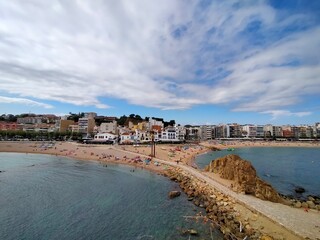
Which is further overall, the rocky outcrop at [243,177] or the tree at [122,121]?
the tree at [122,121]

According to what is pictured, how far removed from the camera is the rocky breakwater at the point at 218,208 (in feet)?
46.2

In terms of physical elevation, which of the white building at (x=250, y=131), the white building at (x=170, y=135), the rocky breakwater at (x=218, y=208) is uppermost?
the white building at (x=250, y=131)

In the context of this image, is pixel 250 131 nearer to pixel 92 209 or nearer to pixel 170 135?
pixel 170 135

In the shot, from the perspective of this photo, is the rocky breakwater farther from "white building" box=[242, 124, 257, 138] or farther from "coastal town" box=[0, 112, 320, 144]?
"white building" box=[242, 124, 257, 138]

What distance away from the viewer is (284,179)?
109ft

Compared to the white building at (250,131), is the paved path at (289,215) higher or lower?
lower

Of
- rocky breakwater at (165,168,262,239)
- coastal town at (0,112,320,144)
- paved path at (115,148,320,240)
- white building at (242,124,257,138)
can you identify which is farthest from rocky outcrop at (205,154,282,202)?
white building at (242,124,257,138)

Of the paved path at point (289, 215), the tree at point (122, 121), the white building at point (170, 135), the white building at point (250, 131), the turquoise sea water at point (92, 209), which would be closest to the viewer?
the paved path at point (289, 215)

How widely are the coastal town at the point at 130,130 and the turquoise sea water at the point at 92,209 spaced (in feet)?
106

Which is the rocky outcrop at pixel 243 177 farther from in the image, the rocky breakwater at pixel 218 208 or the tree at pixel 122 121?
the tree at pixel 122 121

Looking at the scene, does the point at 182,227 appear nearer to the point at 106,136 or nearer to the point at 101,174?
the point at 101,174

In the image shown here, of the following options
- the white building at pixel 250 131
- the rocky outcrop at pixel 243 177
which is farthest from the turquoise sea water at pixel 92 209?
the white building at pixel 250 131

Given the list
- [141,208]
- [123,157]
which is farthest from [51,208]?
[123,157]

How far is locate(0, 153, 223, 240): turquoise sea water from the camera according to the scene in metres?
15.0
